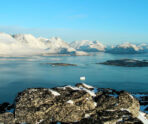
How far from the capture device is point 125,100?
44.0ft

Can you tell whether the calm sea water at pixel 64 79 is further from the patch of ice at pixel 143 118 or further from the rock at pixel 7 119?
the patch of ice at pixel 143 118

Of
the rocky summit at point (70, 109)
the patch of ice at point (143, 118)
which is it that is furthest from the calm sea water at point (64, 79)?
the patch of ice at point (143, 118)

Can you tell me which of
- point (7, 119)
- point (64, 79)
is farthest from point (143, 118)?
point (64, 79)

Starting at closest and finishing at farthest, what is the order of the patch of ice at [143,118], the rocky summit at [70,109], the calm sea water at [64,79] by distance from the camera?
1. the rocky summit at [70,109]
2. the patch of ice at [143,118]
3. the calm sea water at [64,79]

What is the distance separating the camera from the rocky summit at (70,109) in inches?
454

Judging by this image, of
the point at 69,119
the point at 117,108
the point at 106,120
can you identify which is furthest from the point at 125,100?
the point at 69,119

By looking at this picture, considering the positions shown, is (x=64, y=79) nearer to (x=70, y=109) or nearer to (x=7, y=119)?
(x=70, y=109)

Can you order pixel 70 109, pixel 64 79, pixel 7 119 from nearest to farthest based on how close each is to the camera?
pixel 7 119, pixel 70 109, pixel 64 79

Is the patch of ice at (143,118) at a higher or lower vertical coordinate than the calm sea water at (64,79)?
higher

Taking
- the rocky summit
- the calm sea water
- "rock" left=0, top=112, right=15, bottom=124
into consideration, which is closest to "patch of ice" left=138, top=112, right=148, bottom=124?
the rocky summit

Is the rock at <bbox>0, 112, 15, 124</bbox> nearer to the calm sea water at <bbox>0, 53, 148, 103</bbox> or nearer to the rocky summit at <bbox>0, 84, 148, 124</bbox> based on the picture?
the rocky summit at <bbox>0, 84, 148, 124</bbox>

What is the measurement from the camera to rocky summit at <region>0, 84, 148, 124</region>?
11.5 metres

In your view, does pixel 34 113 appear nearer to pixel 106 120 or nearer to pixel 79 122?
pixel 79 122

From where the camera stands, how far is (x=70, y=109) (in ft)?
40.1
